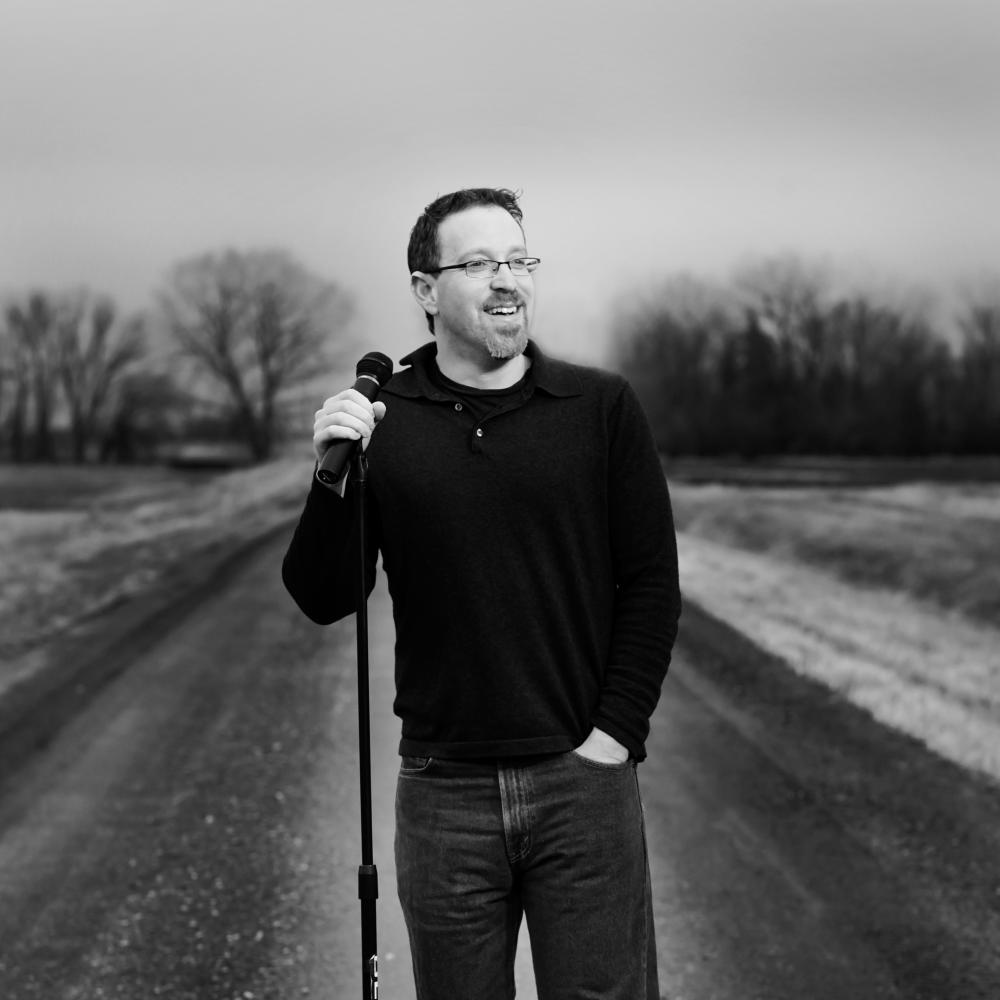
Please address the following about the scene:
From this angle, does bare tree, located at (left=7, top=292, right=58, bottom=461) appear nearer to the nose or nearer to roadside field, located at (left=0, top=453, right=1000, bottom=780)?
roadside field, located at (left=0, top=453, right=1000, bottom=780)

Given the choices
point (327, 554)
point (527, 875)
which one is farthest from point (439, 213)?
point (527, 875)

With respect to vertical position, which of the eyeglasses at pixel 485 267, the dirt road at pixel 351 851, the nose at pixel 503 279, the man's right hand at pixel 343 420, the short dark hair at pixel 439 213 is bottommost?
the dirt road at pixel 351 851

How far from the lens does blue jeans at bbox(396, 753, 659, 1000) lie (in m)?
2.10

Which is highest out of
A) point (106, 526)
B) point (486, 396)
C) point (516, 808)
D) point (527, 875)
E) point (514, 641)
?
point (486, 396)

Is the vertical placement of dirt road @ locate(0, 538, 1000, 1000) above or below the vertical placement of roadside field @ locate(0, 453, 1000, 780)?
above

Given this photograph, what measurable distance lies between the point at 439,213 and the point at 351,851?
2838 millimetres

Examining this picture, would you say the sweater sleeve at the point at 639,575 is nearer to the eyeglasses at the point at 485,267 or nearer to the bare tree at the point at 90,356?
the eyeglasses at the point at 485,267

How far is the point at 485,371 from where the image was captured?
88.6 inches

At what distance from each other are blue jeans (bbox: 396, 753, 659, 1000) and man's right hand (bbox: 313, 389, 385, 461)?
55cm

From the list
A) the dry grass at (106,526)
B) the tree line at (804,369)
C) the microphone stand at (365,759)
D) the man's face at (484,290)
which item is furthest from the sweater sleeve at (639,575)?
the tree line at (804,369)

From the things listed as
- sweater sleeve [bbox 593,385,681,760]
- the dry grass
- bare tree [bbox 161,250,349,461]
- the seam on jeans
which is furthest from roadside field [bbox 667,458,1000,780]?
bare tree [bbox 161,250,349,461]

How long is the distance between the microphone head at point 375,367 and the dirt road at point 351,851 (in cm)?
193

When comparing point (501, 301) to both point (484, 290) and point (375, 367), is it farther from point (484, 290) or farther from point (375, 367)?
point (375, 367)

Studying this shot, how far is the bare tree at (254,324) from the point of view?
18719 mm
